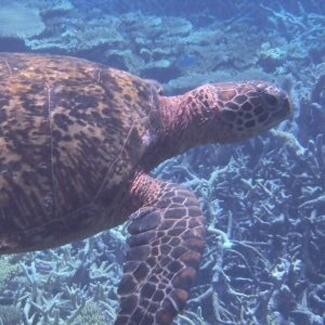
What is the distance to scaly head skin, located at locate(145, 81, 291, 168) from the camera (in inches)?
142

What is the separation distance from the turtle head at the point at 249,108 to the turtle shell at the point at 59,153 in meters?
0.75

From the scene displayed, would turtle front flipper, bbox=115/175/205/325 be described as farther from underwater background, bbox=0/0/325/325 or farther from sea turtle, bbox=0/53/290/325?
underwater background, bbox=0/0/325/325

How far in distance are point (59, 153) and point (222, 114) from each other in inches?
55.6

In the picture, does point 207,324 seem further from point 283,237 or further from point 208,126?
point 208,126

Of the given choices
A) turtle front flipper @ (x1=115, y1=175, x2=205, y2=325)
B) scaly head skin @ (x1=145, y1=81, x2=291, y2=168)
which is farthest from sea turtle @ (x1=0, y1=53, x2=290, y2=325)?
scaly head skin @ (x1=145, y1=81, x2=291, y2=168)

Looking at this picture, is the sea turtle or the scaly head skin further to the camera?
the scaly head skin

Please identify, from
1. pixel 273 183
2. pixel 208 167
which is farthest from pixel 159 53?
pixel 273 183

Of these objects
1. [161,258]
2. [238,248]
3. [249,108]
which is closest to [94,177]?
[161,258]

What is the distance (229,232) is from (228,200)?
19.9 inches

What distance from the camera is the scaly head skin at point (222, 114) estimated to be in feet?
11.8

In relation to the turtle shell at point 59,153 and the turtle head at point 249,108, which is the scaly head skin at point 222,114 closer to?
Result: the turtle head at point 249,108

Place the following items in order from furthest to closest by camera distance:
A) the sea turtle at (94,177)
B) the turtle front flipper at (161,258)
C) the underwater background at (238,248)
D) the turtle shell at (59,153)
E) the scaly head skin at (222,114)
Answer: the underwater background at (238,248) → the scaly head skin at (222,114) → the turtle shell at (59,153) → the sea turtle at (94,177) → the turtle front flipper at (161,258)

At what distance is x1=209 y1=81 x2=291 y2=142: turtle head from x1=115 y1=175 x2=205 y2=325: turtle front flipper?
0.76 m

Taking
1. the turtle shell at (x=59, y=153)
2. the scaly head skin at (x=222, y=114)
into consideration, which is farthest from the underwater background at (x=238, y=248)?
the turtle shell at (x=59, y=153)
